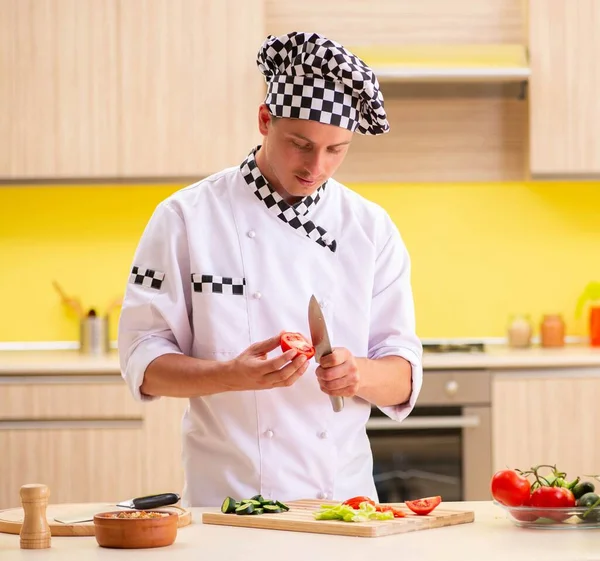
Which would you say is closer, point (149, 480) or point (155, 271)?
point (155, 271)

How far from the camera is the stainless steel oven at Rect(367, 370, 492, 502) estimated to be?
344cm

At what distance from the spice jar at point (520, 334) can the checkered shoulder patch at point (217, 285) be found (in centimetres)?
223

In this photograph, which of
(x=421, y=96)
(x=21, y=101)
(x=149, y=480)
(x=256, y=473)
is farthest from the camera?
(x=421, y=96)

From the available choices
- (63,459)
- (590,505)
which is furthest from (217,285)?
(63,459)

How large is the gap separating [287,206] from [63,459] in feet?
6.07

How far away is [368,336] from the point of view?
6.59ft

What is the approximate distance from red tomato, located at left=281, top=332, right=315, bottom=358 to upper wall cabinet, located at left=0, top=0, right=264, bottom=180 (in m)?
2.14

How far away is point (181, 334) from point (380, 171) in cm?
222

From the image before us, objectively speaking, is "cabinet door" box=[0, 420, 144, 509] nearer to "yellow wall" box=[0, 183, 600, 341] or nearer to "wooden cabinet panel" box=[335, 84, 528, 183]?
"yellow wall" box=[0, 183, 600, 341]

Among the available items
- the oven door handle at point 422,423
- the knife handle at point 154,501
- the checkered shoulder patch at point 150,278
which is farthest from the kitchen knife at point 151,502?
the oven door handle at point 422,423

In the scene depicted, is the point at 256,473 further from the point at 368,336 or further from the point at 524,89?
the point at 524,89

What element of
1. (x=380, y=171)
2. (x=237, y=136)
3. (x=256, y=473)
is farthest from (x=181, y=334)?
(x=380, y=171)

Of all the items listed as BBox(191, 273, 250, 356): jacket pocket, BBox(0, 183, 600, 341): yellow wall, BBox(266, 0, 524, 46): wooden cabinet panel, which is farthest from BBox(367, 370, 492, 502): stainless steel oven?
BBox(191, 273, 250, 356): jacket pocket

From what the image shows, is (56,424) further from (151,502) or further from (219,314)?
(151,502)
